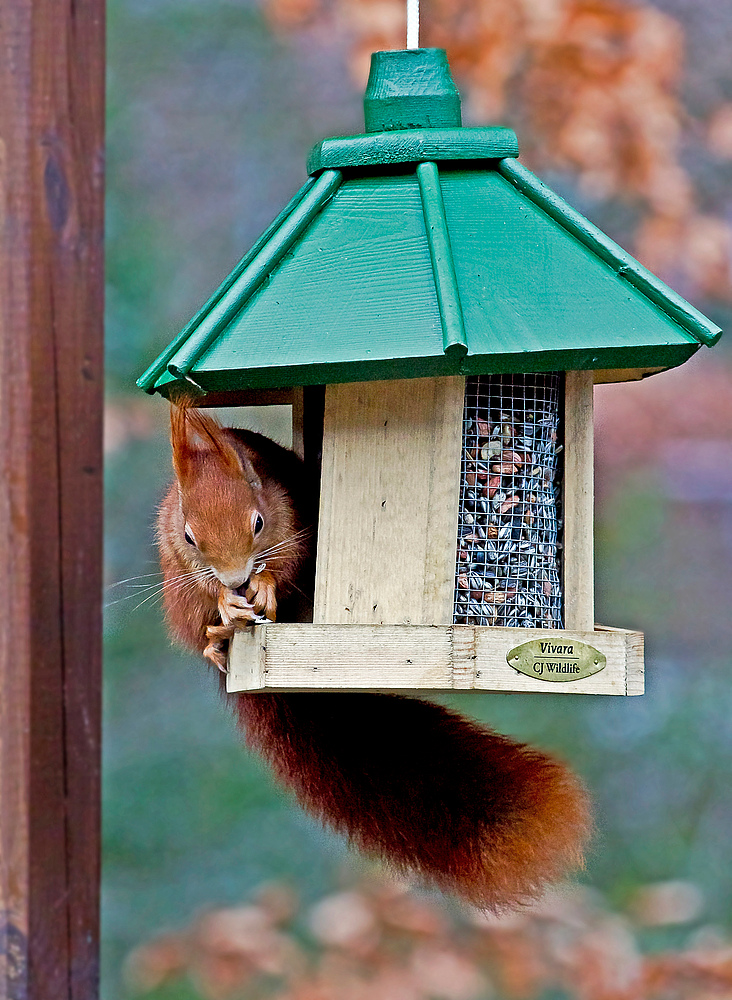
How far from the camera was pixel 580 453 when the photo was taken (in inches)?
68.4

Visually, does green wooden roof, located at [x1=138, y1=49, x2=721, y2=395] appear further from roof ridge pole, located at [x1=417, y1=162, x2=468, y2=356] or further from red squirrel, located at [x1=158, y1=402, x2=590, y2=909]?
red squirrel, located at [x1=158, y1=402, x2=590, y2=909]

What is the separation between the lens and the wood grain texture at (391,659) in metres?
1.53

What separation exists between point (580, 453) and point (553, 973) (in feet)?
8.05

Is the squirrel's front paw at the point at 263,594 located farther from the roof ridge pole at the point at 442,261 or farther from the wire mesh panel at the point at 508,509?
the roof ridge pole at the point at 442,261

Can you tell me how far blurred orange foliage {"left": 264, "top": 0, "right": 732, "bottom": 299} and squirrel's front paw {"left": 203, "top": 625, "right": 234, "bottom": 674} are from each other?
2434 millimetres

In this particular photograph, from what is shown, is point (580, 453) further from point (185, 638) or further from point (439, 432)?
point (185, 638)

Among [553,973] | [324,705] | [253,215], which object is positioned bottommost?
[553,973]

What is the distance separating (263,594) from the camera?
173 cm

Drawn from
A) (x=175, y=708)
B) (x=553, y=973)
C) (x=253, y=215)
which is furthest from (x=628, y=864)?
(x=253, y=215)

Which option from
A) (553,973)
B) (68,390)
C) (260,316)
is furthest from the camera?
(553,973)

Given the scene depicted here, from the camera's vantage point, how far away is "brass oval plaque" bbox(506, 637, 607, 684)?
1.54 metres

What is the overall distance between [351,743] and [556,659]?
1.54 feet

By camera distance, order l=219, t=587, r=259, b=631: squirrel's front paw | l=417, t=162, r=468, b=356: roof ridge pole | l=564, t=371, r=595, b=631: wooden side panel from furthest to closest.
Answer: l=564, t=371, r=595, b=631: wooden side panel, l=219, t=587, r=259, b=631: squirrel's front paw, l=417, t=162, r=468, b=356: roof ridge pole

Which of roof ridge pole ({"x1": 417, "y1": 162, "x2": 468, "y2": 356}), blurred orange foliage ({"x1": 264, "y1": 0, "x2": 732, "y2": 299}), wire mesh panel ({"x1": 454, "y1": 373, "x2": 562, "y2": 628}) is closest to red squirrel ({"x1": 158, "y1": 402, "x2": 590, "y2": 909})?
wire mesh panel ({"x1": 454, "y1": 373, "x2": 562, "y2": 628})
